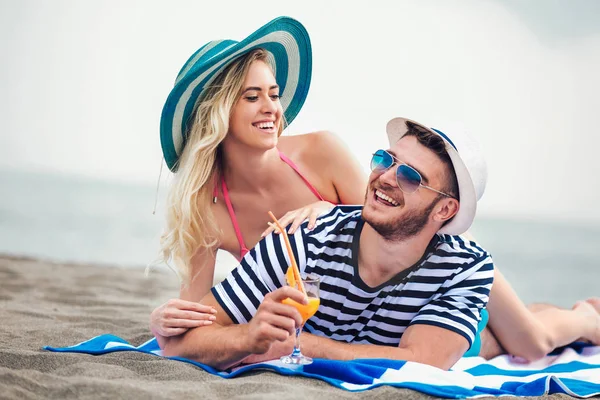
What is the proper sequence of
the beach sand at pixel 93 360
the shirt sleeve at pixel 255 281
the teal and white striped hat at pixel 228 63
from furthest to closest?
the teal and white striped hat at pixel 228 63 → the shirt sleeve at pixel 255 281 → the beach sand at pixel 93 360

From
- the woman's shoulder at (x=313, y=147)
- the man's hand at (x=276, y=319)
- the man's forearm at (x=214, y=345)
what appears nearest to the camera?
the man's hand at (x=276, y=319)

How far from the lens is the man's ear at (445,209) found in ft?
9.46

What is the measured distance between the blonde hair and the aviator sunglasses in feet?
3.01

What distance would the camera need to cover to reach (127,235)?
13.8 metres

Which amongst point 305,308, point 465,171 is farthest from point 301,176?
point 305,308

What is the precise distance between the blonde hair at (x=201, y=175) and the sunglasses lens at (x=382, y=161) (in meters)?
0.89

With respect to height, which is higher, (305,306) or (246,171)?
(246,171)

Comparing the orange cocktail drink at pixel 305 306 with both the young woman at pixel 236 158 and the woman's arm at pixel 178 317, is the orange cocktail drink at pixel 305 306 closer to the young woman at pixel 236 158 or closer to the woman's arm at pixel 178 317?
the woman's arm at pixel 178 317

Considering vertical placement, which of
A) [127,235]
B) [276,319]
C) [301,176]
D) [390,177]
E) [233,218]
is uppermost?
[390,177]

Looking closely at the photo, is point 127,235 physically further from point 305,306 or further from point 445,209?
point 305,306

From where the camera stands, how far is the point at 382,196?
9.26 feet

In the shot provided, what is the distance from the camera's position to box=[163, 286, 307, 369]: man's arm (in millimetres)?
2441

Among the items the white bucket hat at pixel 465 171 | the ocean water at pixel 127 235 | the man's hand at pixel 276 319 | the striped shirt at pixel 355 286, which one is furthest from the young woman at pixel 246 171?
the ocean water at pixel 127 235

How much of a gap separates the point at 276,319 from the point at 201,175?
1301 millimetres
